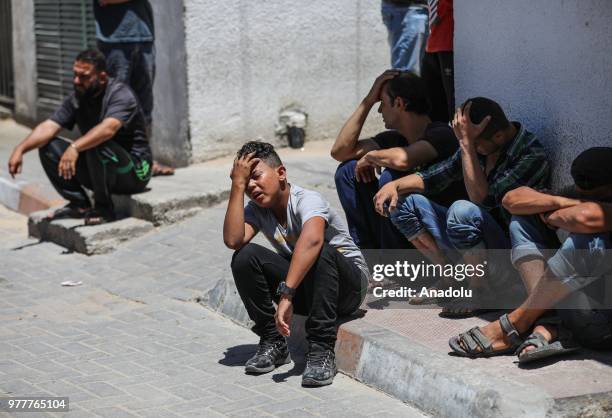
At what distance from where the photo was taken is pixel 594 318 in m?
4.42

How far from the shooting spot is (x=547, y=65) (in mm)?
5309

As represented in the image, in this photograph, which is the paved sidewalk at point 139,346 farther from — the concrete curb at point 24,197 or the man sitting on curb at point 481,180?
the concrete curb at point 24,197

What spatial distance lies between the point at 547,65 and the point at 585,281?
4.43 ft

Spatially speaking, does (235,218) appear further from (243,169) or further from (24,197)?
(24,197)

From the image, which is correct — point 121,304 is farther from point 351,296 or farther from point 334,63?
point 334,63

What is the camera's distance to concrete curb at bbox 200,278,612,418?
13.3 ft

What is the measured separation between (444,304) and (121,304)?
2171 millimetres

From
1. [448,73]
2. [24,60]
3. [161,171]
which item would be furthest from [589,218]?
[24,60]

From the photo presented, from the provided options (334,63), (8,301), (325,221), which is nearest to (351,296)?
(325,221)

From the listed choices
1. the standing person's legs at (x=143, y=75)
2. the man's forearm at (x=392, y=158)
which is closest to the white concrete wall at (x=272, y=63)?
the standing person's legs at (x=143, y=75)

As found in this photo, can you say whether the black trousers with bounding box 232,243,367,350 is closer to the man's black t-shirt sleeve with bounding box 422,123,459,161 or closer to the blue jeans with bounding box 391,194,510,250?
the blue jeans with bounding box 391,194,510,250

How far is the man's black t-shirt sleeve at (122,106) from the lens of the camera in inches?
303

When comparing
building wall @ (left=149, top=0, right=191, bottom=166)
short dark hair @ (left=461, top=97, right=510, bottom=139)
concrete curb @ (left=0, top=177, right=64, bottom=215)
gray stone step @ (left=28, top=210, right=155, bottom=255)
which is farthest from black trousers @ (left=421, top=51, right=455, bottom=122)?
concrete curb @ (left=0, top=177, right=64, bottom=215)

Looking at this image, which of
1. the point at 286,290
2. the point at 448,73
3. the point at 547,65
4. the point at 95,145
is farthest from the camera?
the point at 95,145
